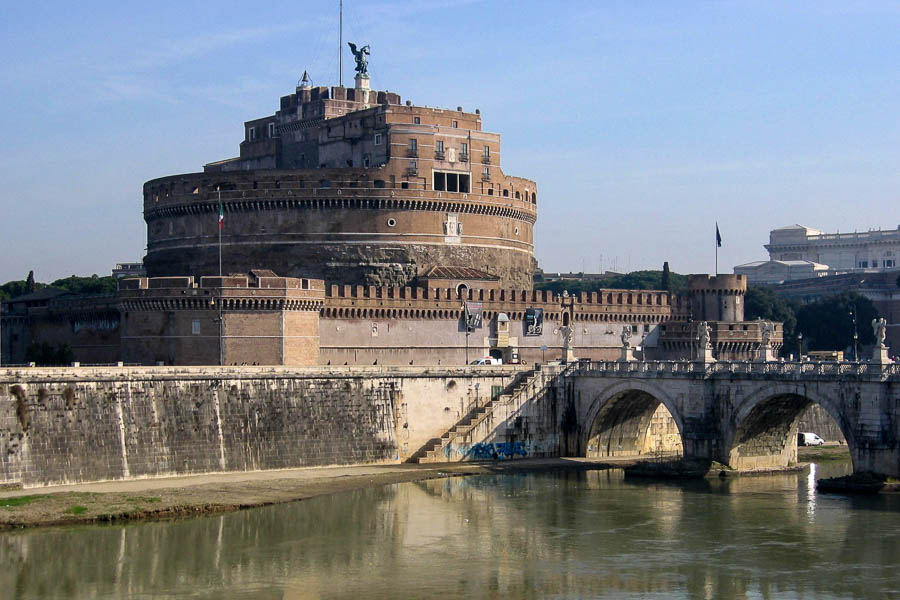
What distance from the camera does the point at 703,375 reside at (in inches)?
2687

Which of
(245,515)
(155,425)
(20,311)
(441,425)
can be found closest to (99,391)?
(155,425)

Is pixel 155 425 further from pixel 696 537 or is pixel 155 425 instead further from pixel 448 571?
pixel 696 537

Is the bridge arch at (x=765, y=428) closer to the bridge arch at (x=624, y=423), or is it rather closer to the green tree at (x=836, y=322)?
the bridge arch at (x=624, y=423)

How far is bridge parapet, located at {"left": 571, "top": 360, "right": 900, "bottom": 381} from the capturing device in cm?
6053

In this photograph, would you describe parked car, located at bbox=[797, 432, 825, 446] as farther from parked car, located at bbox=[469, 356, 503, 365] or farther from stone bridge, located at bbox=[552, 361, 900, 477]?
parked car, located at bbox=[469, 356, 503, 365]

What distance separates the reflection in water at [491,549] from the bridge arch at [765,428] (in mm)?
4628

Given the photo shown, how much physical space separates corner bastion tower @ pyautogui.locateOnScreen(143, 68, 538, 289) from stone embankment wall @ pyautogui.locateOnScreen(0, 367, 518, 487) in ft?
61.4

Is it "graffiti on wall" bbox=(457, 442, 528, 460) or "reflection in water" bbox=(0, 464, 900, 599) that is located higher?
"graffiti on wall" bbox=(457, 442, 528, 460)

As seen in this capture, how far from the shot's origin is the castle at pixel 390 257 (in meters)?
85.8

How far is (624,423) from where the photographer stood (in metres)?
76.9

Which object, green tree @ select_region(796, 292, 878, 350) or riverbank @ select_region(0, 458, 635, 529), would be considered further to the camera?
green tree @ select_region(796, 292, 878, 350)

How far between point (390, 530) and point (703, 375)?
2016cm

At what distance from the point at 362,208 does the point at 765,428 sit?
33.1 meters

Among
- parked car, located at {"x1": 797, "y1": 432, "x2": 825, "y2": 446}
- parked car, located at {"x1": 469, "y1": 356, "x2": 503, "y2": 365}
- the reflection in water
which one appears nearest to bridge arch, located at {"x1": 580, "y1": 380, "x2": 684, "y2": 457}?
parked car, located at {"x1": 797, "y1": 432, "x2": 825, "y2": 446}
